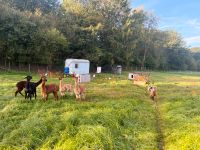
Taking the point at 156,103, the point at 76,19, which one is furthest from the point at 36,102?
the point at 76,19

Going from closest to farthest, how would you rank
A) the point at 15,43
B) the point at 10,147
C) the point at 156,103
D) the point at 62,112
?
the point at 10,147
the point at 62,112
the point at 156,103
the point at 15,43

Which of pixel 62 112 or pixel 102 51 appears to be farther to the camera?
pixel 102 51

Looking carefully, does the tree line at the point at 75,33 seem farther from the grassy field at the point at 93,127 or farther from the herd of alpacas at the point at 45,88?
the grassy field at the point at 93,127

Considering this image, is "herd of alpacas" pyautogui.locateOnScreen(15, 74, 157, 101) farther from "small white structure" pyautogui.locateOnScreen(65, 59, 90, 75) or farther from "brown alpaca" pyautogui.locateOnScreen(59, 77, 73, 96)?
"small white structure" pyautogui.locateOnScreen(65, 59, 90, 75)

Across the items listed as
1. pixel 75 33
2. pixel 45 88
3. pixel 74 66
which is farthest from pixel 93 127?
pixel 75 33

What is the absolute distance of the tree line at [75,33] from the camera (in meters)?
40.5

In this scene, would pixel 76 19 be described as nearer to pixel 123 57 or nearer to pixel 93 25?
pixel 93 25

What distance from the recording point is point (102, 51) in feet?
179

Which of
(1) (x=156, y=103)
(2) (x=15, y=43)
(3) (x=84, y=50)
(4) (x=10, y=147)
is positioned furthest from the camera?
(3) (x=84, y=50)

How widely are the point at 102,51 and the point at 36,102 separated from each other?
4016 cm

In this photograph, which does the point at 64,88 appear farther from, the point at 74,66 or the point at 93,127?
the point at 74,66

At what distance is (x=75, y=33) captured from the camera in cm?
5138

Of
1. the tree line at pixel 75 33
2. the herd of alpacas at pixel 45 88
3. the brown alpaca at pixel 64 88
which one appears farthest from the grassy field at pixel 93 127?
the tree line at pixel 75 33

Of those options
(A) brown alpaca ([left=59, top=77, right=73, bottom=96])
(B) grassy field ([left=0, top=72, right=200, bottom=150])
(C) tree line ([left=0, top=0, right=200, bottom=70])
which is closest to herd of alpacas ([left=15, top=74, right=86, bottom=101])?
(A) brown alpaca ([left=59, top=77, right=73, bottom=96])
